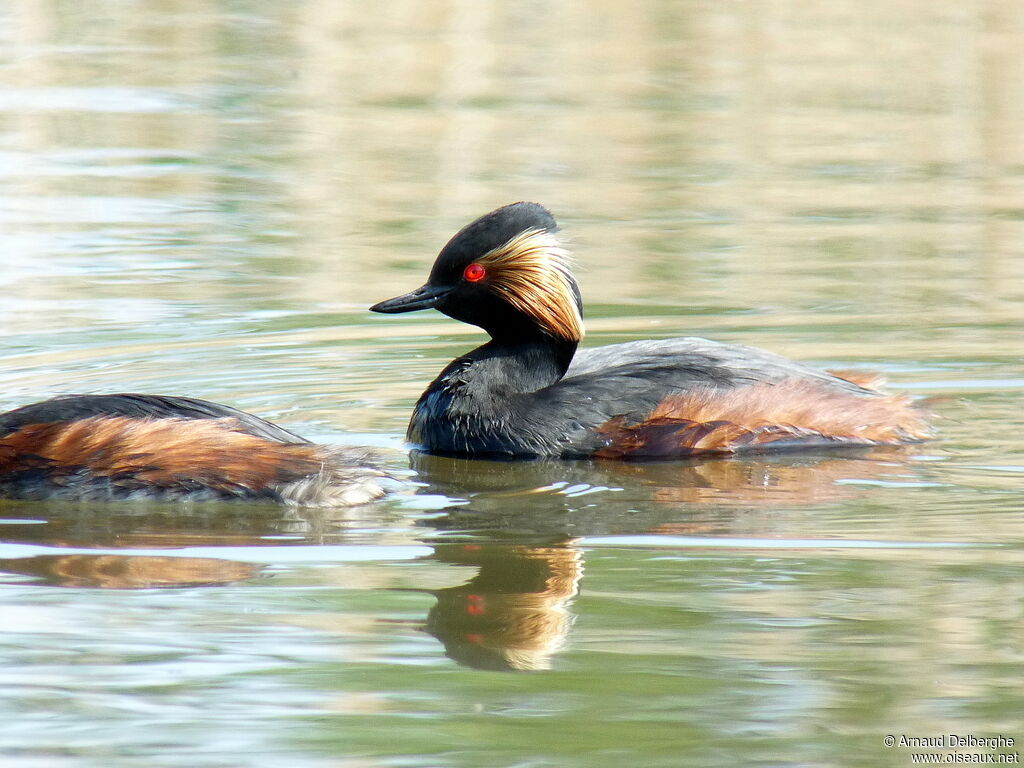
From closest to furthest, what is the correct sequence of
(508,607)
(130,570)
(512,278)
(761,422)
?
1. (508,607)
2. (130,570)
3. (761,422)
4. (512,278)

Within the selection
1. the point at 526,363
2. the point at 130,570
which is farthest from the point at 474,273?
the point at 130,570

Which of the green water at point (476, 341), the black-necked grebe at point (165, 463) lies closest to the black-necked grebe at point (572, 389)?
the green water at point (476, 341)

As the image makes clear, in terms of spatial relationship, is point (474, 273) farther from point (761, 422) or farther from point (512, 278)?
point (761, 422)

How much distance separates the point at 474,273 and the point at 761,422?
1369mm

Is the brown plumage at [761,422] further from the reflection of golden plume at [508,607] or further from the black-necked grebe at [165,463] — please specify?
the reflection of golden plume at [508,607]

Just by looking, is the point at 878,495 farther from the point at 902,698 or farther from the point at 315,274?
the point at 315,274

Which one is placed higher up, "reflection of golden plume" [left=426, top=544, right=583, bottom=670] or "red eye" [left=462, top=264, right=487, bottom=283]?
"red eye" [left=462, top=264, right=487, bottom=283]

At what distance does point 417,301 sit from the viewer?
762cm

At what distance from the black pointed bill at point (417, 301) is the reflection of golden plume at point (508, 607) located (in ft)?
6.47

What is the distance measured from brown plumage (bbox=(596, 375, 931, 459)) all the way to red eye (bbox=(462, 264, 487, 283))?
88cm

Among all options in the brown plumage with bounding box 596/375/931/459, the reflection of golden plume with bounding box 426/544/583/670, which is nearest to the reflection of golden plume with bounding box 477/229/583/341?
the brown plumage with bounding box 596/375/931/459

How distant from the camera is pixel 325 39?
2208cm

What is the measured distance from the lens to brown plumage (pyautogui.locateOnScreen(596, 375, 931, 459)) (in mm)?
7246

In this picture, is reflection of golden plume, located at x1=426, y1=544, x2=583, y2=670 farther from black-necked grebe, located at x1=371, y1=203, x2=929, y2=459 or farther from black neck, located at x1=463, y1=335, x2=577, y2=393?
black neck, located at x1=463, y1=335, x2=577, y2=393
